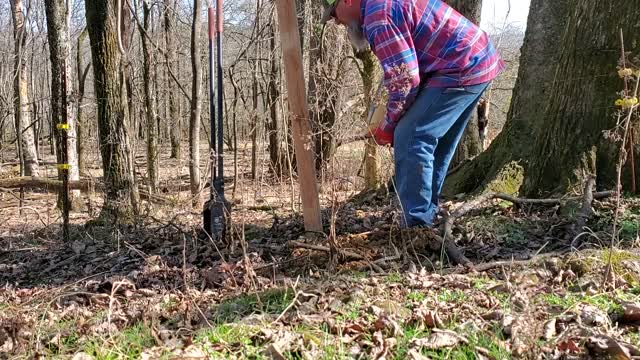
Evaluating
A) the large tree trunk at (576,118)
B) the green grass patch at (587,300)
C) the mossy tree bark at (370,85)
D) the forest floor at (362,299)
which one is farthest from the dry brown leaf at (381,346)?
the mossy tree bark at (370,85)

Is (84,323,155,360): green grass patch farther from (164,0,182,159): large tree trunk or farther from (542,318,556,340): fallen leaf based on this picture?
(164,0,182,159): large tree trunk

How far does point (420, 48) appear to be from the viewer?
11.2 feet

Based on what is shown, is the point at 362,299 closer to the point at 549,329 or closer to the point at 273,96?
the point at 549,329

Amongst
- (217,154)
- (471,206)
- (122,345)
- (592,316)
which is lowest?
(122,345)

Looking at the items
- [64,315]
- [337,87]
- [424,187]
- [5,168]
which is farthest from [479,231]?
[5,168]

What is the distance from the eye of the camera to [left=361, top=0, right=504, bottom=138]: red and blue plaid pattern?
324 cm

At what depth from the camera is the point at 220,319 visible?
2.46 m

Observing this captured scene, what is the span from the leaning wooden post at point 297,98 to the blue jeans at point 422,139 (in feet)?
1.92

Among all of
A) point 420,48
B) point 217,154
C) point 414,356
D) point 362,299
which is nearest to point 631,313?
point 414,356

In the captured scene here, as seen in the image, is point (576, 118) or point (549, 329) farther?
point (576, 118)

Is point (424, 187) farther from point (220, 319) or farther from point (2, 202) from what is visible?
point (2, 202)

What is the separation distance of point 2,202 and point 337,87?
7648 millimetres

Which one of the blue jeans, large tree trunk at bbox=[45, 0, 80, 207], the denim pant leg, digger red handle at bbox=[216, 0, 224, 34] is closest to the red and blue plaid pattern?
the blue jeans

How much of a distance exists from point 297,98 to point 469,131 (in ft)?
15.3
